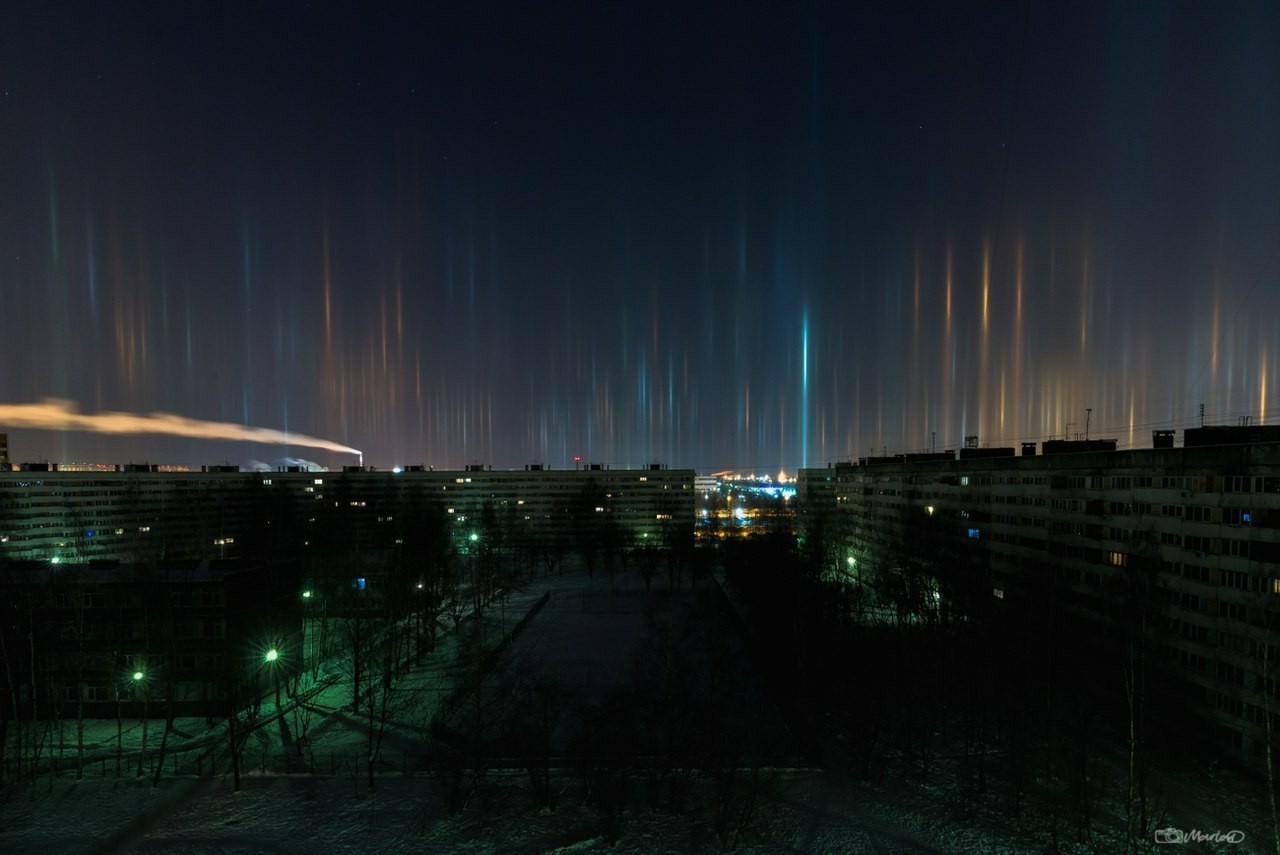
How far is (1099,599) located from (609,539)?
35.6 meters

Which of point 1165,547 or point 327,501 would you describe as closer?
point 1165,547

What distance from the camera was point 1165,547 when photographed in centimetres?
2120

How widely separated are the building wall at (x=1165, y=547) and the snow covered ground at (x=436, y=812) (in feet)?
10.5

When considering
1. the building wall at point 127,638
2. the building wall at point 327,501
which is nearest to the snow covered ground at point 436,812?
the building wall at point 127,638

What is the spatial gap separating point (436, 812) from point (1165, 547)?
85.5 feet

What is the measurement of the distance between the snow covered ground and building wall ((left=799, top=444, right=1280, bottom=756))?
321 centimetres

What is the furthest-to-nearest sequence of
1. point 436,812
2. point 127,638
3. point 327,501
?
point 327,501, point 127,638, point 436,812

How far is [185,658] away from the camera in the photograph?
70.6 feet

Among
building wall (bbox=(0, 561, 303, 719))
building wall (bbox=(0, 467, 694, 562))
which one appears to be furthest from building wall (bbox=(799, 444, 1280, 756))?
building wall (bbox=(0, 467, 694, 562))

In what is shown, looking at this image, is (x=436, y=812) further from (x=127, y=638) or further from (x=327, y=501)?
(x=327, y=501)

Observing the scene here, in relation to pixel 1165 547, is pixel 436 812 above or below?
below

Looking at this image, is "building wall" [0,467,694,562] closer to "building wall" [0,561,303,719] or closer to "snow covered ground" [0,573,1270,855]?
"building wall" [0,561,303,719]

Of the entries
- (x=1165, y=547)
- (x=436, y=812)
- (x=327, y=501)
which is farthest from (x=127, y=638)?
(x=327, y=501)

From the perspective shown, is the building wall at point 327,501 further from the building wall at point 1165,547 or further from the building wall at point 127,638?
the building wall at point 1165,547
